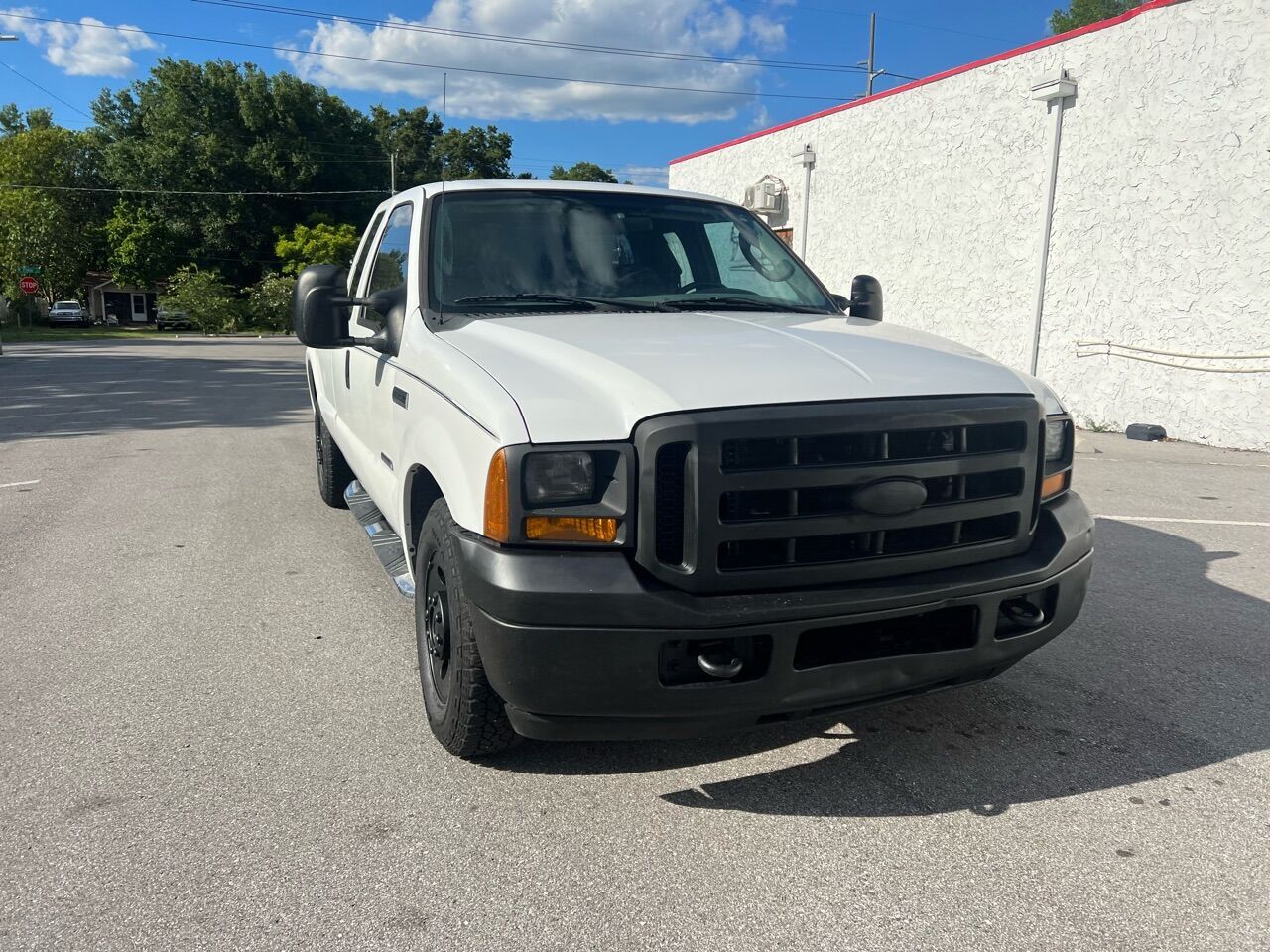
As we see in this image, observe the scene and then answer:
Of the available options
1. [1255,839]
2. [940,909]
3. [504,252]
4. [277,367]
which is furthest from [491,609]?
[277,367]

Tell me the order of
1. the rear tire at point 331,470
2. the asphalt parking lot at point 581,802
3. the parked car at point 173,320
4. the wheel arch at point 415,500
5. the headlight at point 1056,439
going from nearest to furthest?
the asphalt parking lot at point 581,802 → the headlight at point 1056,439 → the wheel arch at point 415,500 → the rear tire at point 331,470 → the parked car at point 173,320

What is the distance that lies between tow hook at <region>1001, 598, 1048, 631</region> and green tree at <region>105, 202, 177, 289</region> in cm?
6139

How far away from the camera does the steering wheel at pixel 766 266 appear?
14.1ft

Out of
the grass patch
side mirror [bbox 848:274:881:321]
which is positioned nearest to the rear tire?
side mirror [bbox 848:274:881:321]

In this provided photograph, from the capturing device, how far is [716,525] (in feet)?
8.05

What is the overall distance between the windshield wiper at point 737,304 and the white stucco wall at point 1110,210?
8.24m

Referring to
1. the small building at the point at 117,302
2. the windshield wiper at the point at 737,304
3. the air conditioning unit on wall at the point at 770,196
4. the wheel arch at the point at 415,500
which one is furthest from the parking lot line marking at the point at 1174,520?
the small building at the point at 117,302

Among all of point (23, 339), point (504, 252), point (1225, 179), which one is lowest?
point (23, 339)

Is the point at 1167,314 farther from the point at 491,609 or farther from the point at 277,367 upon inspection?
the point at 277,367

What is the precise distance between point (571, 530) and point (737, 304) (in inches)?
67.8

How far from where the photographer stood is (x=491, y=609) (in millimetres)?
2479

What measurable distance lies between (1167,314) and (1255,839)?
9499 millimetres

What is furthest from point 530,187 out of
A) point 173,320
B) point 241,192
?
point 241,192

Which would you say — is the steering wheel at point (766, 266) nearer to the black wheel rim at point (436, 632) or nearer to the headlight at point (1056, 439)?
the headlight at point (1056, 439)
